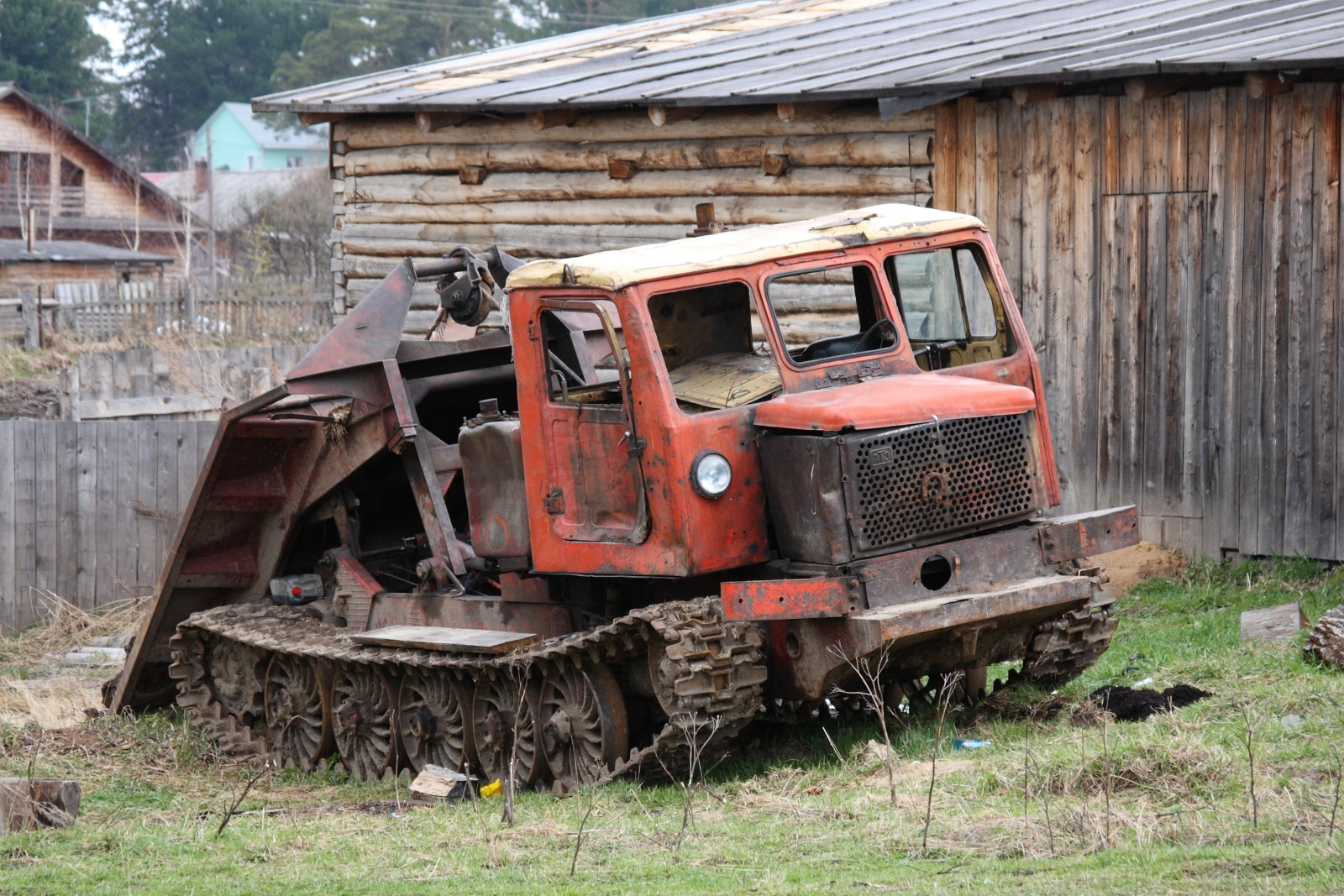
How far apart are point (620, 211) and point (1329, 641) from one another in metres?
8.12

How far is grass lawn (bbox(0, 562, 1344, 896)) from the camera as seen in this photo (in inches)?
206

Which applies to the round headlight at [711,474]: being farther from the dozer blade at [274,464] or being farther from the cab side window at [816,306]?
the cab side window at [816,306]

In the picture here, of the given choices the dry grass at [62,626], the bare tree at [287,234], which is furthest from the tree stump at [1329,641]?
the bare tree at [287,234]

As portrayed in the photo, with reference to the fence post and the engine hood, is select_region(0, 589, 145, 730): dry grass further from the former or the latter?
the fence post

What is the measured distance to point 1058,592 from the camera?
23.2 feet

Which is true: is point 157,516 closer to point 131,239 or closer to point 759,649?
point 759,649

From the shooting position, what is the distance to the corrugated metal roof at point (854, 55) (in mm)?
10984

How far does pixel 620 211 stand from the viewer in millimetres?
14672

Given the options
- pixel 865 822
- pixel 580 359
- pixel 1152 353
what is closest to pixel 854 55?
pixel 1152 353

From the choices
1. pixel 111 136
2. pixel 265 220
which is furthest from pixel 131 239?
pixel 111 136

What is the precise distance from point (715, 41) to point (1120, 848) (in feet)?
40.6

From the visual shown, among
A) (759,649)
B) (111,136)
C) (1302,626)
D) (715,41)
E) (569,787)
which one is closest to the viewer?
(759,649)

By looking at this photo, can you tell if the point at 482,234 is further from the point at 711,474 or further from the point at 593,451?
the point at 711,474

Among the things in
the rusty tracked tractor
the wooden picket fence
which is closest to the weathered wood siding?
the wooden picket fence
